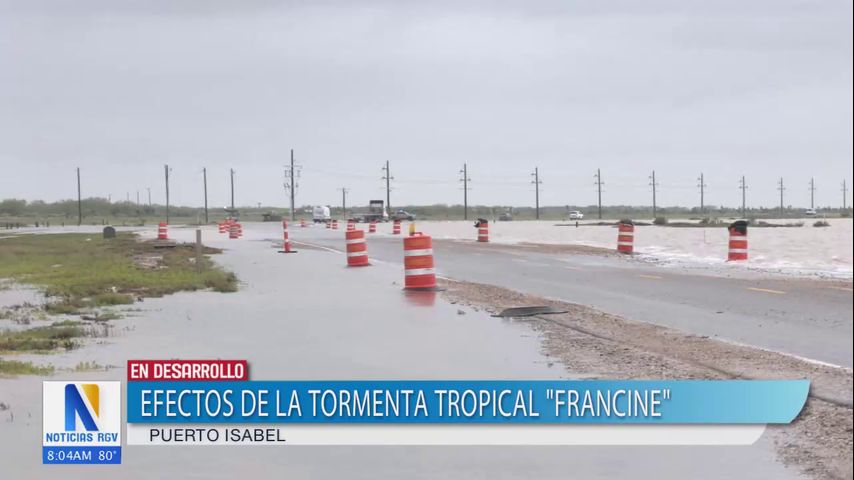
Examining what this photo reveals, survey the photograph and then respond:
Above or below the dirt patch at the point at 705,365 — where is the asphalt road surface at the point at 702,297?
below

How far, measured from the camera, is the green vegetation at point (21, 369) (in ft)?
31.4

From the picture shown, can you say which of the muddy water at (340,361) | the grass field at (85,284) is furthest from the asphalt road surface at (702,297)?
the grass field at (85,284)

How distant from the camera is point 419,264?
1911cm

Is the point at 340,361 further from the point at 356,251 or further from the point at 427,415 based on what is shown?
the point at 356,251

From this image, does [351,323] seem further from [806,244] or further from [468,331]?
[806,244]

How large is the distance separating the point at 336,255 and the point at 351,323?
1926cm

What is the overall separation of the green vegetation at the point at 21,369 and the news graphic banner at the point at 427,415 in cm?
351

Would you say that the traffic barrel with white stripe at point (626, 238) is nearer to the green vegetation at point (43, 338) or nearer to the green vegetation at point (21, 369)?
the green vegetation at point (43, 338)

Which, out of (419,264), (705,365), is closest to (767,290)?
(419,264)

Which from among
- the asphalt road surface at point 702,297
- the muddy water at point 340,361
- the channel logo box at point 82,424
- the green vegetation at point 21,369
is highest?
the channel logo box at point 82,424

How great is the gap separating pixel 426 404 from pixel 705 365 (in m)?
4.56

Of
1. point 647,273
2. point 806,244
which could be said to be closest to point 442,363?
point 647,273

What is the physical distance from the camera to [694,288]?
19438mm

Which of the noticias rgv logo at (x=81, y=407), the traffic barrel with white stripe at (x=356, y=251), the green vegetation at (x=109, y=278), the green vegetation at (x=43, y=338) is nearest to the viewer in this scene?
the noticias rgv logo at (x=81, y=407)
